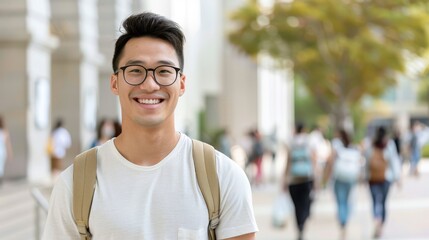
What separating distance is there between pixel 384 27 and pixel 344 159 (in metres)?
20.3

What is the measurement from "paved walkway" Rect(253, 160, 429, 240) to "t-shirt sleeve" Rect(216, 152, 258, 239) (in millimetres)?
11122

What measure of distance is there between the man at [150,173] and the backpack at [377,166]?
415 inches

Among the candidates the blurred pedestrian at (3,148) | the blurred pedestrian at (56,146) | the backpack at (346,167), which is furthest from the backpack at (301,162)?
the blurred pedestrian at (56,146)

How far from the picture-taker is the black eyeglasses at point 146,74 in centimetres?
307

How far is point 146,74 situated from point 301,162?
1028 centimetres

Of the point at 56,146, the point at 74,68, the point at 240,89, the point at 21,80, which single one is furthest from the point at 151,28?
the point at 240,89

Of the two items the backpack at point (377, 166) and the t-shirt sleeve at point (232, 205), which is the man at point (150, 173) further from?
the backpack at point (377, 166)

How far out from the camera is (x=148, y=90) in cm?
305

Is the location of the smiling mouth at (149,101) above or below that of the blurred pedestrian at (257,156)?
above

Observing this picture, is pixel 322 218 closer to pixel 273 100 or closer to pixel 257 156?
pixel 257 156

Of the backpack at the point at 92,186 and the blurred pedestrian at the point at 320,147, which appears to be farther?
the blurred pedestrian at the point at 320,147

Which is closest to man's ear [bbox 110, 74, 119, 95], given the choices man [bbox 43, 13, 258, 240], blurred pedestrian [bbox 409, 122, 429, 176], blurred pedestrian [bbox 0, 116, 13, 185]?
man [bbox 43, 13, 258, 240]

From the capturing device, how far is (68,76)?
1024 inches

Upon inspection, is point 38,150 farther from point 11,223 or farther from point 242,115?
point 242,115
